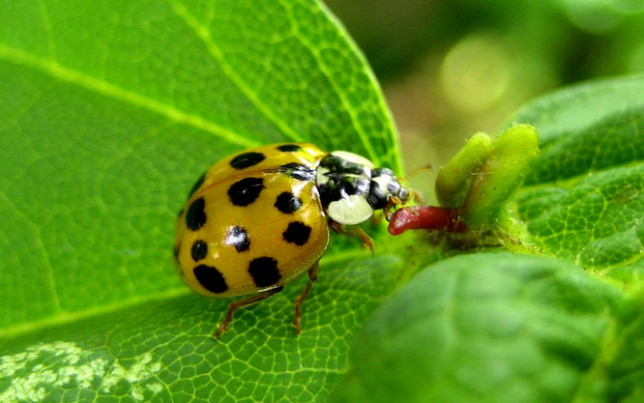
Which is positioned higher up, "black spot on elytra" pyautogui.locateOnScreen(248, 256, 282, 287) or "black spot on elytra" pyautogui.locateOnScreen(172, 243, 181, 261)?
"black spot on elytra" pyautogui.locateOnScreen(248, 256, 282, 287)

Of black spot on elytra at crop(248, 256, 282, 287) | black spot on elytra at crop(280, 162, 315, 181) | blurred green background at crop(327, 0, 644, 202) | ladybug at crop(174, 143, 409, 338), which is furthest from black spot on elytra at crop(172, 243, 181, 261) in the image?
blurred green background at crop(327, 0, 644, 202)

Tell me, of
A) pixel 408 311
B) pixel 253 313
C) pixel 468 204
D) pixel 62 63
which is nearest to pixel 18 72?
pixel 62 63

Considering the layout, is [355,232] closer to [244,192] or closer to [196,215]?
[244,192]

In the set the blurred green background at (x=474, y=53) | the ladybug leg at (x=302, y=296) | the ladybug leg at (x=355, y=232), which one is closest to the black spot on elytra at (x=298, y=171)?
the ladybug leg at (x=355, y=232)

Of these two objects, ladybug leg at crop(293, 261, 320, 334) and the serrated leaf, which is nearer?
the serrated leaf

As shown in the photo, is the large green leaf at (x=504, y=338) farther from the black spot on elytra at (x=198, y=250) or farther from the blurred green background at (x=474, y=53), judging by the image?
the blurred green background at (x=474, y=53)

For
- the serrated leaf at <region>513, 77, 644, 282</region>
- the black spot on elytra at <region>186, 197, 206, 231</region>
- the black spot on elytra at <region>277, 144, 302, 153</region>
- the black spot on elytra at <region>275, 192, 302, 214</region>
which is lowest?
the black spot on elytra at <region>186, 197, 206, 231</region>

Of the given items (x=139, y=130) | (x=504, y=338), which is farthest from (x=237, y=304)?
(x=504, y=338)

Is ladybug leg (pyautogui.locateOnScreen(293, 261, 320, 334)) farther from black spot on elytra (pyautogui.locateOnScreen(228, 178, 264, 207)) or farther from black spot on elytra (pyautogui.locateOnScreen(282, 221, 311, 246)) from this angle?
black spot on elytra (pyautogui.locateOnScreen(228, 178, 264, 207))
